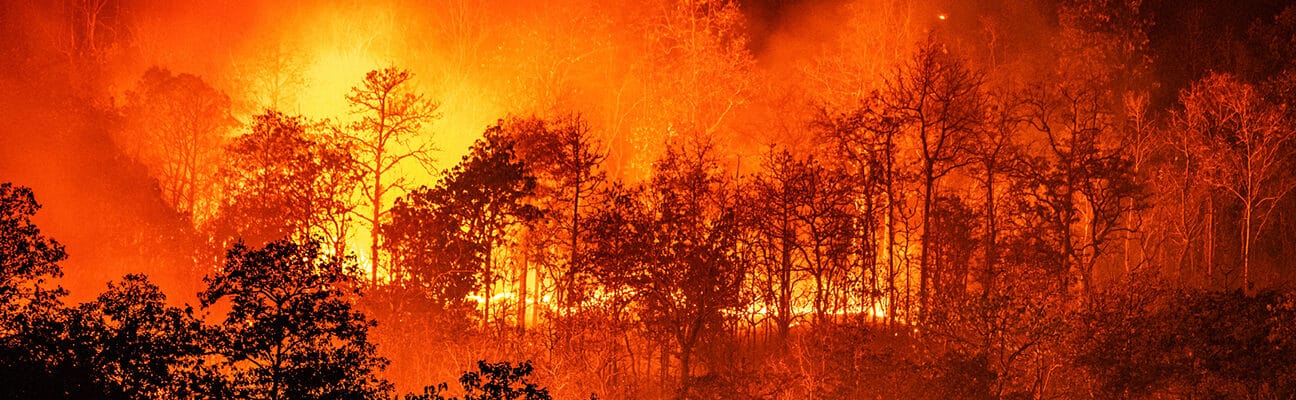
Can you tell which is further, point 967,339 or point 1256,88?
point 1256,88

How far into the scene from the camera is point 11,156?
38.5m

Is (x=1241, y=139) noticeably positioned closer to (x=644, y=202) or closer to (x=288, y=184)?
(x=644, y=202)

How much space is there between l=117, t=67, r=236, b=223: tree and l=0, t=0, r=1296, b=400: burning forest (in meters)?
0.16

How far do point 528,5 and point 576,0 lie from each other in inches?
102

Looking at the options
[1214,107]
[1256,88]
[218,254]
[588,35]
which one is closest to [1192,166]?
[1214,107]

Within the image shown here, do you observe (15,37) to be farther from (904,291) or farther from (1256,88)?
(1256,88)

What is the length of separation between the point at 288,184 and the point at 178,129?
14.6m

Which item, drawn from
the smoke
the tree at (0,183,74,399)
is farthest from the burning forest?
the smoke

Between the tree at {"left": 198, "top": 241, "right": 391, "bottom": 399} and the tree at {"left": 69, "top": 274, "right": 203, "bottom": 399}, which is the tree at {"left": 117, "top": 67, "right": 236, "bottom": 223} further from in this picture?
the tree at {"left": 198, "top": 241, "right": 391, "bottom": 399}

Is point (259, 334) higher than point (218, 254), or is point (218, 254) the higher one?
point (218, 254)

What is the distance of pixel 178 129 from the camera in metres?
43.7

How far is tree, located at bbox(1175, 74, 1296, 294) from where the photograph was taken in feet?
124

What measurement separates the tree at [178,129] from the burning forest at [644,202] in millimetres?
158

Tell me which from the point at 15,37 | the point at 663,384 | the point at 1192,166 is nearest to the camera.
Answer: the point at 663,384
